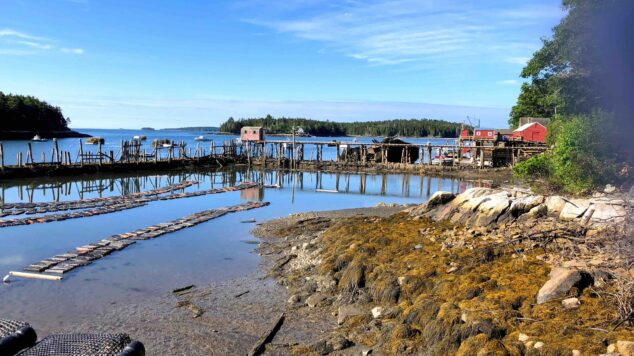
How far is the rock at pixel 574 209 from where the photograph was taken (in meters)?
12.9

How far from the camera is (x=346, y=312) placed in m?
10.7

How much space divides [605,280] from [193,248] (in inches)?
520

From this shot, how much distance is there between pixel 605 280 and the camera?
8.70m

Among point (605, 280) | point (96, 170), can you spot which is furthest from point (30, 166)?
point (605, 280)

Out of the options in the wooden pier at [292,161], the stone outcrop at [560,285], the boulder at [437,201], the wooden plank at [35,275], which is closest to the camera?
the stone outcrop at [560,285]

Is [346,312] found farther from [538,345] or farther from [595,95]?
[595,95]

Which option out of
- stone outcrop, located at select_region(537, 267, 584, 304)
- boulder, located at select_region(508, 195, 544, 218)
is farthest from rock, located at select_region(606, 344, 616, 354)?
boulder, located at select_region(508, 195, 544, 218)

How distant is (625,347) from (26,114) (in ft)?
454

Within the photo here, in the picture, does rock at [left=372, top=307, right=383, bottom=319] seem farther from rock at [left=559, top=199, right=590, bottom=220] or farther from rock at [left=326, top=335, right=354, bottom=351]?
rock at [left=559, top=199, right=590, bottom=220]

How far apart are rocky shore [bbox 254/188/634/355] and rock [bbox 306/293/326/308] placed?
0.03 metres

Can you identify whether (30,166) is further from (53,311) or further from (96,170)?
(53,311)

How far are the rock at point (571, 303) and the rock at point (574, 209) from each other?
5191mm

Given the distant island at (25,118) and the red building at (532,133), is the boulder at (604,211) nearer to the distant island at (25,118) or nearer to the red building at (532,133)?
the red building at (532,133)

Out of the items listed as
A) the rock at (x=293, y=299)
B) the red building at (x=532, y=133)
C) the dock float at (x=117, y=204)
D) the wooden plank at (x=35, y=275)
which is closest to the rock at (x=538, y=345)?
the rock at (x=293, y=299)
